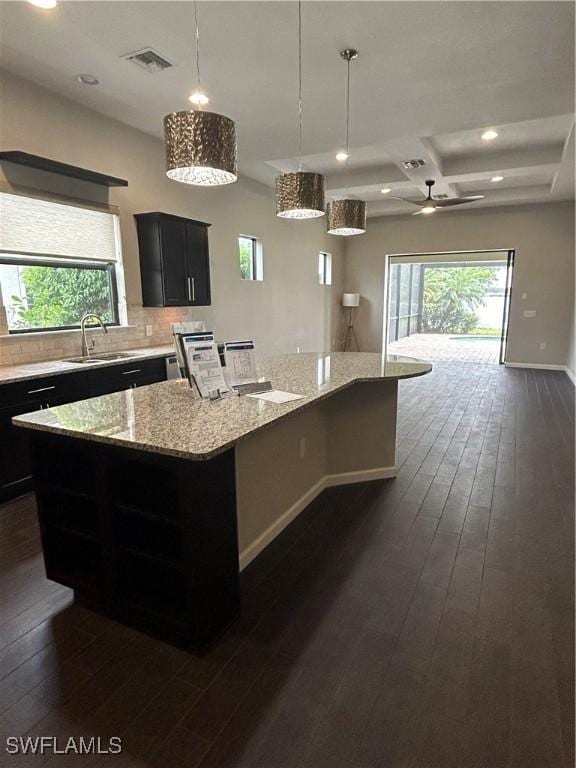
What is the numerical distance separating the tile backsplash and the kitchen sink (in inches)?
4.0

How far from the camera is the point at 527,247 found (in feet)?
26.9

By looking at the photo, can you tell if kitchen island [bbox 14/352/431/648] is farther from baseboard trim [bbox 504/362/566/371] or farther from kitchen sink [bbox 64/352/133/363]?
baseboard trim [bbox 504/362/566/371]

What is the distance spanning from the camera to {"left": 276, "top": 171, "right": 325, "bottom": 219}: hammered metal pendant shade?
2.64 meters

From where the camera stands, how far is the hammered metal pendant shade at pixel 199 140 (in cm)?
179

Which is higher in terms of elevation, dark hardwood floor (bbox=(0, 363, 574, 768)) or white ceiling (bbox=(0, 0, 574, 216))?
white ceiling (bbox=(0, 0, 574, 216))

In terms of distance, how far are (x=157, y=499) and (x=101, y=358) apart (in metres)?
2.60

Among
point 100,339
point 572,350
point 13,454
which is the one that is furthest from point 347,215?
point 572,350

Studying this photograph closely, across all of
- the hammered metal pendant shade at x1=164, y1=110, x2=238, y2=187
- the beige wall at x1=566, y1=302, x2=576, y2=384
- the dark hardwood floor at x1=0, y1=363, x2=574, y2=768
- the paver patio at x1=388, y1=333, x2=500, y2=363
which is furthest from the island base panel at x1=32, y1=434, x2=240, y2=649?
the paver patio at x1=388, y1=333, x2=500, y2=363

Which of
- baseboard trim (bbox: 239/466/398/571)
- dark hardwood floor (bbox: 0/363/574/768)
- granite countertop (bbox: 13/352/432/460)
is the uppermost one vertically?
granite countertop (bbox: 13/352/432/460)

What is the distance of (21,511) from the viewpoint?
2.96 metres

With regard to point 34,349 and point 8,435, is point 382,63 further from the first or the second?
point 8,435

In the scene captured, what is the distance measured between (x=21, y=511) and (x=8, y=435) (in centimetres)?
53

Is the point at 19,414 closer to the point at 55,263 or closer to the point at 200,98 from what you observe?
the point at 55,263

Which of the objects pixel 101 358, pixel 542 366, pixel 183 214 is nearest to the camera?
pixel 101 358
